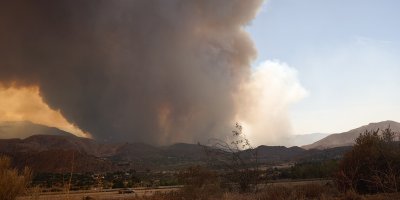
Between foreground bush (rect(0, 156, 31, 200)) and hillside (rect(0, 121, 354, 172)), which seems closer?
foreground bush (rect(0, 156, 31, 200))

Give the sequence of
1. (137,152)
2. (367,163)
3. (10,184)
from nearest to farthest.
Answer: (10,184) < (367,163) < (137,152)

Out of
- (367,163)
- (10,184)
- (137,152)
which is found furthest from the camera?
(137,152)

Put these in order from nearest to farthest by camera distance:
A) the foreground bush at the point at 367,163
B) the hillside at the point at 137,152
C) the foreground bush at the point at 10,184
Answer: the foreground bush at the point at 10,184 → the foreground bush at the point at 367,163 → the hillside at the point at 137,152

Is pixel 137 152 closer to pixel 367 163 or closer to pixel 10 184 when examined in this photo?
pixel 367 163

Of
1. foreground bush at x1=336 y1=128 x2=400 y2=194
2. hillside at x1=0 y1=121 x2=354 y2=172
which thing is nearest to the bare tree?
foreground bush at x1=336 y1=128 x2=400 y2=194

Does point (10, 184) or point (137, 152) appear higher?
point (137, 152)

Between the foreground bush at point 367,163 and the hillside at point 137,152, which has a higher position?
the hillside at point 137,152

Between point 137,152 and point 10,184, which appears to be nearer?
A: point 10,184

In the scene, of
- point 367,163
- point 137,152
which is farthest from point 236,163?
point 137,152

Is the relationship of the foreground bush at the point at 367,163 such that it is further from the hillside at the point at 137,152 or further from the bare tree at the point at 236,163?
the hillside at the point at 137,152

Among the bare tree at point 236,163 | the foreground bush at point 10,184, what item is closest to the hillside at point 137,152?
the bare tree at point 236,163

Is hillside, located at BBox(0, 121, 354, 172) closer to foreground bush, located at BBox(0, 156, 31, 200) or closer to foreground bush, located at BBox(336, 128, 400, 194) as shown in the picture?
foreground bush, located at BBox(336, 128, 400, 194)

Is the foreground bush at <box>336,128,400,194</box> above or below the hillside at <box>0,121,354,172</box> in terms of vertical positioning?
below

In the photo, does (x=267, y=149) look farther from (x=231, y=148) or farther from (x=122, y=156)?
(x=231, y=148)
